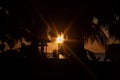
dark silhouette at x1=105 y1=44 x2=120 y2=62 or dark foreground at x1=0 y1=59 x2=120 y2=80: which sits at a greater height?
dark silhouette at x1=105 y1=44 x2=120 y2=62

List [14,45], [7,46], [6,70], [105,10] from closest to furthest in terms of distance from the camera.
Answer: [6,70], [105,10], [14,45], [7,46]

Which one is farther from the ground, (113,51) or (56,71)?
(113,51)

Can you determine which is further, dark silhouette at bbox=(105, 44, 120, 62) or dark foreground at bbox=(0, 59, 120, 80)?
dark silhouette at bbox=(105, 44, 120, 62)

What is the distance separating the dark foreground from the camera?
8.99 m

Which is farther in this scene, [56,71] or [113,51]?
[113,51]

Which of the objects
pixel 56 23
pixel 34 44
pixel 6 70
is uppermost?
pixel 56 23

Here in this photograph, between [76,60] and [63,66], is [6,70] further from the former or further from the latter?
[76,60]

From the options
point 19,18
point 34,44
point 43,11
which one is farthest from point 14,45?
point 43,11

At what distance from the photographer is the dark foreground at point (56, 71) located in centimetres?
899

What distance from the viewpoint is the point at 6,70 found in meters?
8.98

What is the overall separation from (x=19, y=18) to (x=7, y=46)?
1142 cm

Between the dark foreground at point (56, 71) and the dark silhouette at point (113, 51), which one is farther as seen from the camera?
the dark silhouette at point (113, 51)

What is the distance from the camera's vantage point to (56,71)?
367 inches

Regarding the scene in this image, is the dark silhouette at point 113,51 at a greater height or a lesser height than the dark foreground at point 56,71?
greater
